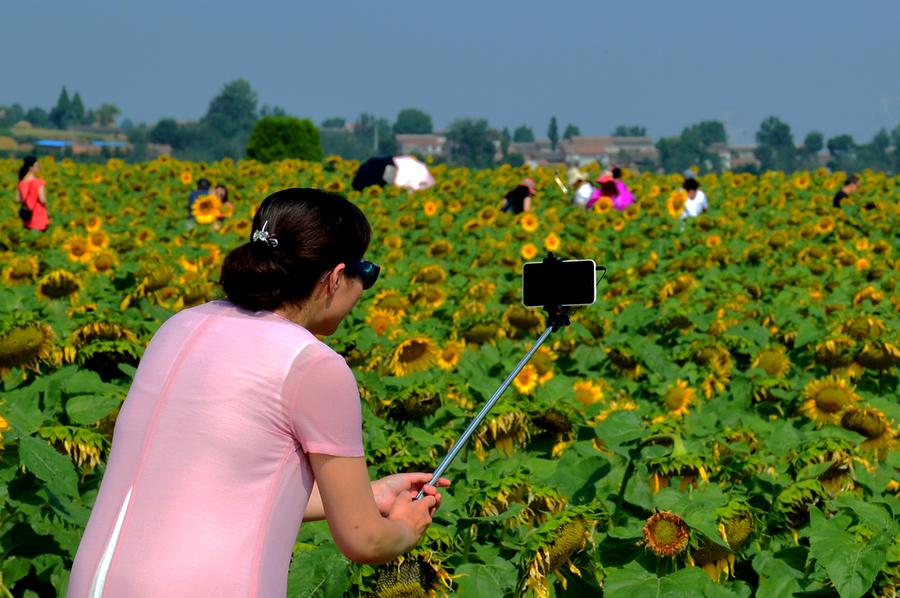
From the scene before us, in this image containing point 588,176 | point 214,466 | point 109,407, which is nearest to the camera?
point 214,466

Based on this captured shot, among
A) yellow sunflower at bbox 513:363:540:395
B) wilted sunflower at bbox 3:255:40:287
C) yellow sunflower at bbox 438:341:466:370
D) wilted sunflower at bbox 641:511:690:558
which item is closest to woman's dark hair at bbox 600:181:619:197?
wilted sunflower at bbox 3:255:40:287

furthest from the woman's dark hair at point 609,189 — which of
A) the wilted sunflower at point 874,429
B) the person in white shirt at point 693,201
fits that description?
the wilted sunflower at point 874,429

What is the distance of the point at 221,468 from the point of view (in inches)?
80.8

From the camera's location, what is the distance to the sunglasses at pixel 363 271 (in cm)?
225

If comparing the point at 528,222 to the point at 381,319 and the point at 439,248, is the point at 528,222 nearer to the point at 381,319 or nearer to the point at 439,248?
the point at 439,248

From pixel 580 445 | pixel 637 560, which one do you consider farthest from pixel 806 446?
pixel 637 560

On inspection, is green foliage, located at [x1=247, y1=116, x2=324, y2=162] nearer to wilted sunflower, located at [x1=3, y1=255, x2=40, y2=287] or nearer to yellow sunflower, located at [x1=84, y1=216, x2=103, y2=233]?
yellow sunflower, located at [x1=84, y1=216, x2=103, y2=233]

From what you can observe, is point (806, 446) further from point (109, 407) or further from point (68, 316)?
point (68, 316)

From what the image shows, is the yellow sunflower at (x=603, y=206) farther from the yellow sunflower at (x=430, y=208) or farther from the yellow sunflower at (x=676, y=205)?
the yellow sunflower at (x=430, y=208)

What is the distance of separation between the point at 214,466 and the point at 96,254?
6.49 m

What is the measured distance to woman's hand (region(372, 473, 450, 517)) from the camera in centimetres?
240

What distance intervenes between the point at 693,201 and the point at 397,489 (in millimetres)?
14287

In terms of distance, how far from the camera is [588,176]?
77.2 ft

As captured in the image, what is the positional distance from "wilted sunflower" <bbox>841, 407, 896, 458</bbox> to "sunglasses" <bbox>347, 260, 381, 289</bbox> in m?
2.85
